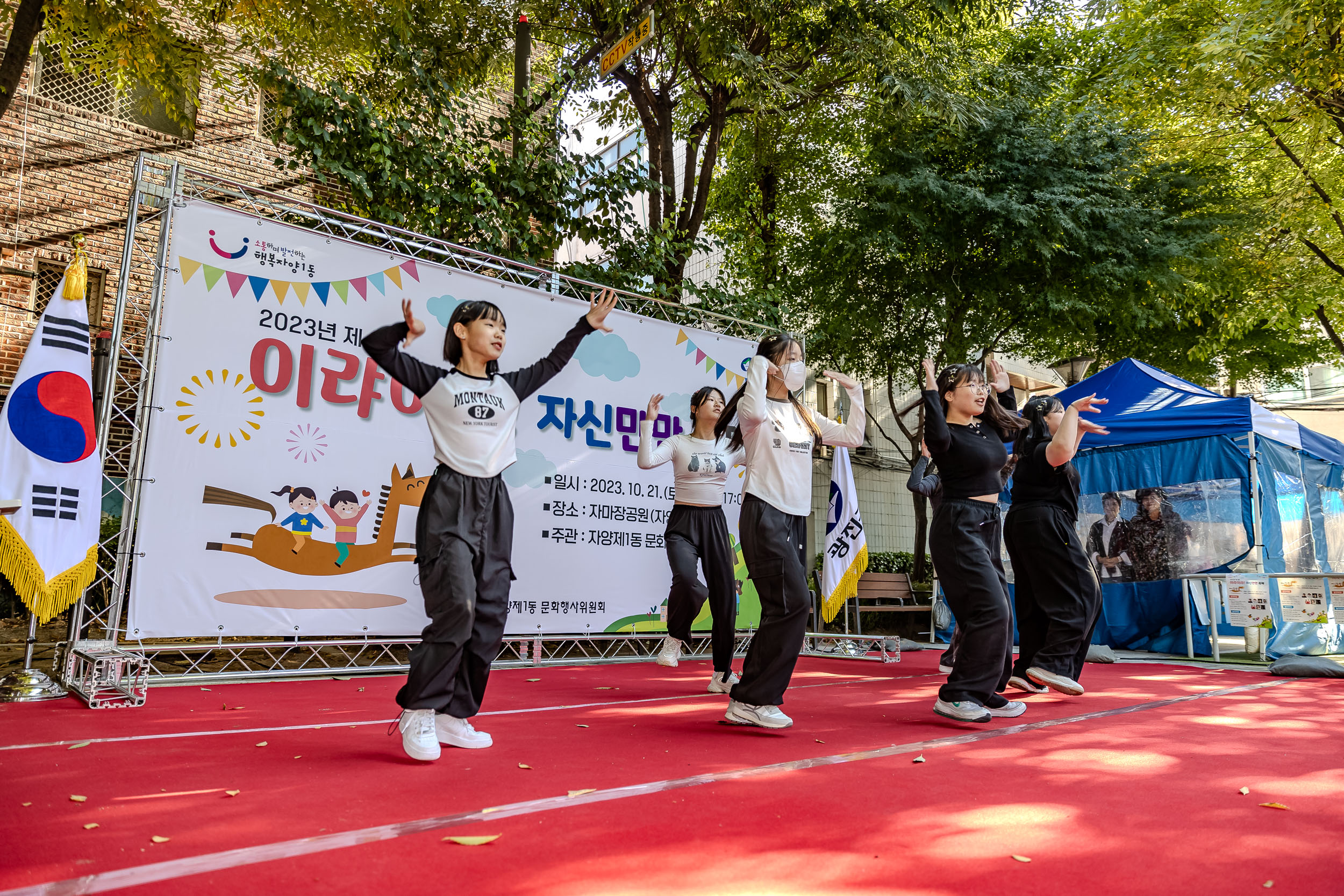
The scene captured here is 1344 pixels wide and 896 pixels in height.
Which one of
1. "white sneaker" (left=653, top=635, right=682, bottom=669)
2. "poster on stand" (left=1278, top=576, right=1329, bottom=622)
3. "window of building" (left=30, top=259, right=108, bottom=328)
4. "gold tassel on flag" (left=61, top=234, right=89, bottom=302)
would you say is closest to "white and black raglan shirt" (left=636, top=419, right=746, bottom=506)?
"white sneaker" (left=653, top=635, right=682, bottom=669)

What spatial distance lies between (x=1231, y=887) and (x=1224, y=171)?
43.4 feet

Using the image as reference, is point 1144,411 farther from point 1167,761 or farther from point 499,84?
point 499,84

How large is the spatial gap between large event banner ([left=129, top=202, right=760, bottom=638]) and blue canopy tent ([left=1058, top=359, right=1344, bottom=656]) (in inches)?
208

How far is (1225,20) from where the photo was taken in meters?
10.8

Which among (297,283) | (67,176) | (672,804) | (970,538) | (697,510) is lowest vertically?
(672,804)

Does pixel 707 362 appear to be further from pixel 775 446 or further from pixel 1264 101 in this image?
pixel 1264 101

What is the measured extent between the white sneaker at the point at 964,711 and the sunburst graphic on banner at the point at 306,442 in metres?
4.34

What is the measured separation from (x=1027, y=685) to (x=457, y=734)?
3.61m

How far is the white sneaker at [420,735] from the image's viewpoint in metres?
3.21

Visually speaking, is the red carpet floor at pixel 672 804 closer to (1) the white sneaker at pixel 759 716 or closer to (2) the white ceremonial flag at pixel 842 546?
(1) the white sneaker at pixel 759 716

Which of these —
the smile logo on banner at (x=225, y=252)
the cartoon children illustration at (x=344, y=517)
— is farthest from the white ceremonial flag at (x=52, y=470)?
the cartoon children illustration at (x=344, y=517)

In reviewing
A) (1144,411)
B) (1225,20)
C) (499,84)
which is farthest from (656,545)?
(1225,20)

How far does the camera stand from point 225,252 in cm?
583

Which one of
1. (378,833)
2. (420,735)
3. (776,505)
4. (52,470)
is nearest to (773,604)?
(776,505)
